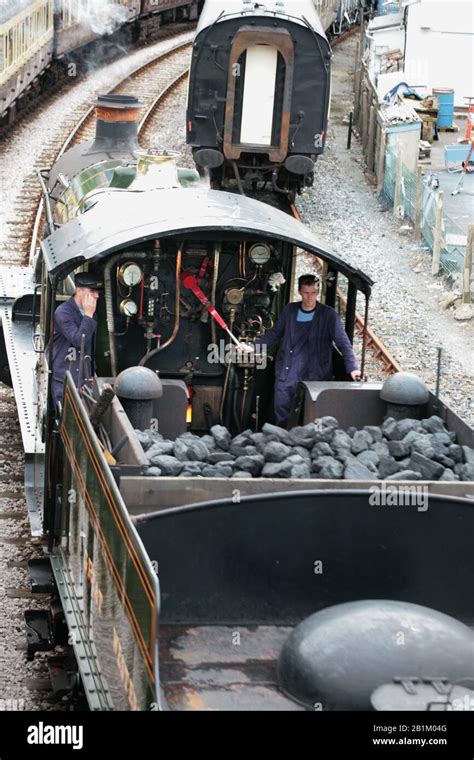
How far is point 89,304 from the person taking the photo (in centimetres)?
895

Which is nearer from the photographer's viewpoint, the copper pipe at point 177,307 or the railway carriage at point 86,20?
the copper pipe at point 177,307

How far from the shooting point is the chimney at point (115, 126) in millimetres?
14367

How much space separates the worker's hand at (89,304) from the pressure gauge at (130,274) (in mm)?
406

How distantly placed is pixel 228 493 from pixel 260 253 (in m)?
3.25

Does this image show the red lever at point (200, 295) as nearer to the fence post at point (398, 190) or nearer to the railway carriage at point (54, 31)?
the fence post at point (398, 190)

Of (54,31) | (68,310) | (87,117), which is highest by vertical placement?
(54,31)

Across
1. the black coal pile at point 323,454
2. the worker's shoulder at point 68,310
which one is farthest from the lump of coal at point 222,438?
the worker's shoulder at point 68,310

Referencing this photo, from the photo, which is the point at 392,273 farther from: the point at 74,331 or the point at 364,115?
the point at 74,331

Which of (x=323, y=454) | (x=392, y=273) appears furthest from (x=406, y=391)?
(x=392, y=273)

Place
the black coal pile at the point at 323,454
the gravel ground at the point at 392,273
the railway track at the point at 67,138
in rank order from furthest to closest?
the railway track at the point at 67,138 → the gravel ground at the point at 392,273 → the black coal pile at the point at 323,454

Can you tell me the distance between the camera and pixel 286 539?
6242 mm

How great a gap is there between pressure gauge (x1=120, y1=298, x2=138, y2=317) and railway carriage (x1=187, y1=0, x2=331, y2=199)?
39.7 ft
